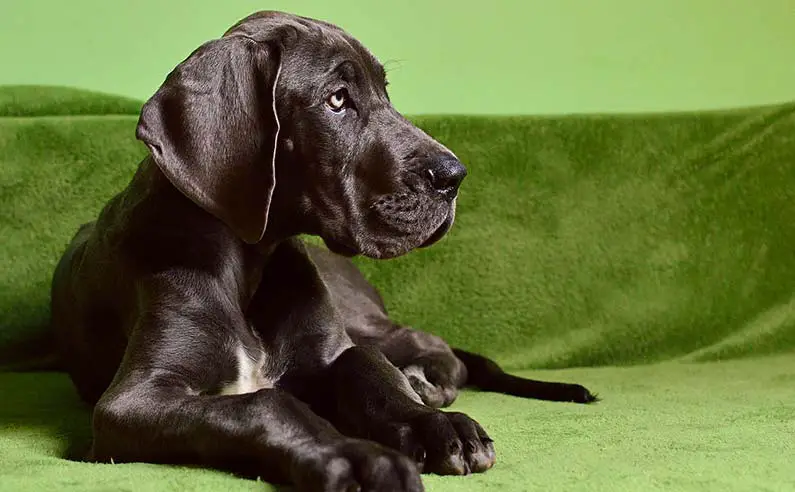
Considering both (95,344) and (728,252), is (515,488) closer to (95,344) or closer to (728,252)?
(95,344)

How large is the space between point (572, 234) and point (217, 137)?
183cm

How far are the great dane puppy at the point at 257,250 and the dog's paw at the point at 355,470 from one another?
0.40ft

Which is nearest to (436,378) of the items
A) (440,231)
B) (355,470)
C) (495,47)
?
(440,231)

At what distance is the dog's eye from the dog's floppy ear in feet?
0.53

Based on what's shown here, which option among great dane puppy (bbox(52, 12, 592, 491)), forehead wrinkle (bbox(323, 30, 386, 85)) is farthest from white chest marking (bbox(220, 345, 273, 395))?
forehead wrinkle (bbox(323, 30, 386, 85))

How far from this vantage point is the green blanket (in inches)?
132

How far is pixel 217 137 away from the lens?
6.73 feet

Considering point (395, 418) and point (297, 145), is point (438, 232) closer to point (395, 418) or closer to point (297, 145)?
point (297, 145)

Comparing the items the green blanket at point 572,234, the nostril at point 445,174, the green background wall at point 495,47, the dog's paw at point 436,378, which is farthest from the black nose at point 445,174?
the green background wall at point 495,47

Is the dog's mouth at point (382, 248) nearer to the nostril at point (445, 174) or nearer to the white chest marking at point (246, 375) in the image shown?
the nostril at point (445, 174)

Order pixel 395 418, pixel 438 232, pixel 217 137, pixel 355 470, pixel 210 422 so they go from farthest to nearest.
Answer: pixel 438 232, pixel 217 137, pixel 395 418, pixel 210 422, pixel 355 470

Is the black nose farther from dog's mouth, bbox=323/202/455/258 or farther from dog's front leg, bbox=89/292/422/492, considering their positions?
dog's front leg, bbox=89/292/422/492

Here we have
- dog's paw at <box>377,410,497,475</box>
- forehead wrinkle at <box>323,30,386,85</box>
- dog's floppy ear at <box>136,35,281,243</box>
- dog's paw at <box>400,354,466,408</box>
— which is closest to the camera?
dog's paw at <box>377,410,497,475</box>

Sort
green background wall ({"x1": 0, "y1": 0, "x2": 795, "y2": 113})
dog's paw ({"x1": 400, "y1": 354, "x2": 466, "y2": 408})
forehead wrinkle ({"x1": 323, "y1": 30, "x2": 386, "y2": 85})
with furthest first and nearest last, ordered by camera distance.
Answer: green background wall ({"x1": 0, "y1": 0, "x2": 795, "y2": 113}) < dog's paw ({"x1": 400, "y1": 354, "x2": 466, "y2": 408}) < forehead wrinkle ({"x1": 323, "y1": 30, "x2": 386, "y2": 85})
